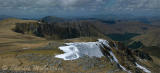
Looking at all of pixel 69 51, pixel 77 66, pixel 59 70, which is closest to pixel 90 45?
pixel 69 51

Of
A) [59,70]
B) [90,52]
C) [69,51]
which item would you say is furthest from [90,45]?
[59,70]

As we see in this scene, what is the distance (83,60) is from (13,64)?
18362 mm

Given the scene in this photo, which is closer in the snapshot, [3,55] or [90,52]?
[3,55]

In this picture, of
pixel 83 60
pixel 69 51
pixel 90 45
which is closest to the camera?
pixel 83 60

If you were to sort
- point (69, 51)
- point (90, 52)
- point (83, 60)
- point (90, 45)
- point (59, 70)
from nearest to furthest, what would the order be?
point (59, 70) < point (83, 60) < point (69, 51) < point (90, 52) < point (90, 45)

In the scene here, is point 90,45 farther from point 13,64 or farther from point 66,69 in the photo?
point 13,64

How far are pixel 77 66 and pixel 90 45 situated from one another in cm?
2476

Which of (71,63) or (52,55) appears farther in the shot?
(52,55)

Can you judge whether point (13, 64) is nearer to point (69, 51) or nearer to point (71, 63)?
point (71, 63)

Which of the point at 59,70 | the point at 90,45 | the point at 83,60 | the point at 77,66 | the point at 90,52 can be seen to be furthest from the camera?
the point at 90,45

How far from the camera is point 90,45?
71.2m

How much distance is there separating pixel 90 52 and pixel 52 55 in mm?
15754

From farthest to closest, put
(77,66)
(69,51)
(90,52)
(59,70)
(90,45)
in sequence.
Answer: (90,45)
(90,52)
(69,51)
(77,66)
(59,70)

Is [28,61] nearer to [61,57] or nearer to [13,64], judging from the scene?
[13,64]
